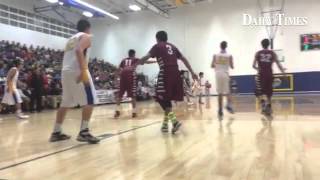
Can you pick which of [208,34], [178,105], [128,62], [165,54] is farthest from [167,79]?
[208,34]

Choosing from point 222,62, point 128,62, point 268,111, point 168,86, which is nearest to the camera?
point 168,86

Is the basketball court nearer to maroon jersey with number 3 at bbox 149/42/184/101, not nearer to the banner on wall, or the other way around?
the banner on wall

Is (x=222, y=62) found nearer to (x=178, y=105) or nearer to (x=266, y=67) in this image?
(x=266, y=67)

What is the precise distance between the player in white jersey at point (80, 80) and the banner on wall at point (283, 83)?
2055cm

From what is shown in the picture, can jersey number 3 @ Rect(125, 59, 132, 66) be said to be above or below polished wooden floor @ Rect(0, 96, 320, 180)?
above

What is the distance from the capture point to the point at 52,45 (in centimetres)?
2462

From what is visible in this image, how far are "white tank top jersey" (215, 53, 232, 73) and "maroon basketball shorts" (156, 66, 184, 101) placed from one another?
9.61 ft

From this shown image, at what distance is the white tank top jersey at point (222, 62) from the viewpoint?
8.98m

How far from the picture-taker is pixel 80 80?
16.7 feet

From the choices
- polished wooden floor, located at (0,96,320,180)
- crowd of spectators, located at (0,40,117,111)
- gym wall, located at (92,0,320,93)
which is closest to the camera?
polished wooden floor, located at (0,96,320,180)

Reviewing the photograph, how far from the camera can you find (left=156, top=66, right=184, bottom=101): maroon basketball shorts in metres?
6.23

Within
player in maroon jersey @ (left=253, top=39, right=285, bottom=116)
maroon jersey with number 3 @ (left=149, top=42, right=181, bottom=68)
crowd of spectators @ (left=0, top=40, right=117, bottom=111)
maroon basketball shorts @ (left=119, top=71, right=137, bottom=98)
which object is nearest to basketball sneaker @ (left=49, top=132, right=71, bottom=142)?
maroon jersey with number 3 @ (left=149, top=42, right=181, bottom=68)

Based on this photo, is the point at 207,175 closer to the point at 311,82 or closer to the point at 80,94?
the point at 80,94

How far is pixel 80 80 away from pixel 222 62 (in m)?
4.67
